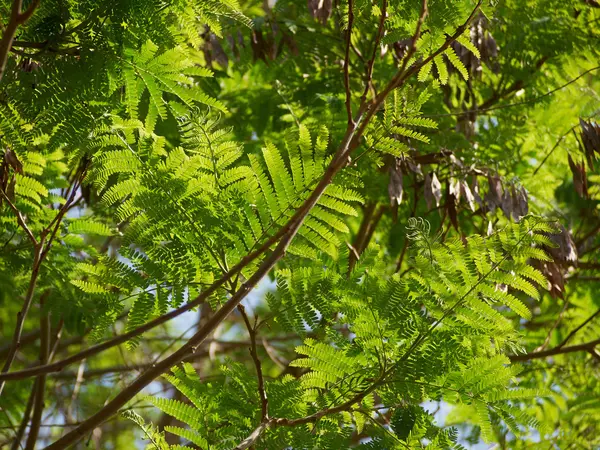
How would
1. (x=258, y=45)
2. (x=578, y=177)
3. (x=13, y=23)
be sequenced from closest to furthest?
(x=13, y=23)
(x=578, y=177)
(x=258, y=45)

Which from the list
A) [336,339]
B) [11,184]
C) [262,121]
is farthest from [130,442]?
[336,339]

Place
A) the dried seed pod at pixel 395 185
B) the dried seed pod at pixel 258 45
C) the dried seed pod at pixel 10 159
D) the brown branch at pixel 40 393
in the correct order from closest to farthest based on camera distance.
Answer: the dried seed pod at pixel 10 159, the brown branch at pixel 40 393, the dried seed pod at pixel 395 185, the dried seed pod at pixel 258 45

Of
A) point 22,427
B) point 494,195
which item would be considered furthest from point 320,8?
point 22,427

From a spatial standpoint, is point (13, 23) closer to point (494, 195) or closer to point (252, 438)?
point (252, 438)

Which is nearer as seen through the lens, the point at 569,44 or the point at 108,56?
the point at 108,56

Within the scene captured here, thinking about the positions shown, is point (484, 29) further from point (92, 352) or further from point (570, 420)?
point (92, 352)

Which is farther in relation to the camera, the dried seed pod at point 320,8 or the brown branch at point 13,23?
the dried seed pod at point 320,8

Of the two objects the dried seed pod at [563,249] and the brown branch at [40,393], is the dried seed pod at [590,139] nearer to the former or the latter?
the dried seed pod at [563,249]

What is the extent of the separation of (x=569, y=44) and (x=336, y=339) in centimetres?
296

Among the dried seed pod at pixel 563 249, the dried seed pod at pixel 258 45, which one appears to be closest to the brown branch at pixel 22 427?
the dried seed pod at pixel 258 45

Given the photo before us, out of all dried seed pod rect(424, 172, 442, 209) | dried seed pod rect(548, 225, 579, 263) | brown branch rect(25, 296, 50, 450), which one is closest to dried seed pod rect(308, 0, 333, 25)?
dried seed pod rect(424, 172, 442, 209)

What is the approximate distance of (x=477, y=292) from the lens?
259 centimetres

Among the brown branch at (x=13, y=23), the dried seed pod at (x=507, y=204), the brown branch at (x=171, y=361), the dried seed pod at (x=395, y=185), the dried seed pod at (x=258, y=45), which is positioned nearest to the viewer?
the brown branch at (x=13, y=23)

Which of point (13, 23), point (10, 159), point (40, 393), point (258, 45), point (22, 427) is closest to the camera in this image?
point (13, 23)
